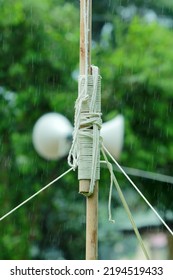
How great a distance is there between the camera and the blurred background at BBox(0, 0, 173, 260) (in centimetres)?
367

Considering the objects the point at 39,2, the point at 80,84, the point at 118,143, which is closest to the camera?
the point at 80,84

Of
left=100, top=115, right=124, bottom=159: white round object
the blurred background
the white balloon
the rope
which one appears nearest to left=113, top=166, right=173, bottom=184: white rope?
the blurred background

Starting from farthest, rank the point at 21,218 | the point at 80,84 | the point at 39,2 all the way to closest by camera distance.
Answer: the point at 21,218 → the point at 39,2 → the point at 80,84

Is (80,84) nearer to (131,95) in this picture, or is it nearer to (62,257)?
(131,95)

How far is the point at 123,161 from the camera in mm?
3781

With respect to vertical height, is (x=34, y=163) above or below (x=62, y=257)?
above

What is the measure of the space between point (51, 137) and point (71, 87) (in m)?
1.07

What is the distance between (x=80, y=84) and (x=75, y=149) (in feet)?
0.31

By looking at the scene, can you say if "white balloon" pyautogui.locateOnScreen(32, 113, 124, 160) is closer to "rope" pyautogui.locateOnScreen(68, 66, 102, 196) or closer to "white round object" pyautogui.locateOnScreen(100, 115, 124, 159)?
"white round object" pyautogui.locateOnScreen(100, 115, 124, 159)

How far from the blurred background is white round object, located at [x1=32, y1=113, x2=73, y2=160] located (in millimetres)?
923

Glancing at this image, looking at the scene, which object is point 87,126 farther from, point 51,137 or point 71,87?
point 71,87

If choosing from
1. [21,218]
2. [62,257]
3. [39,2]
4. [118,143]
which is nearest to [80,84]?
[118,143]

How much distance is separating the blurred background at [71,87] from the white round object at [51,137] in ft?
3.03

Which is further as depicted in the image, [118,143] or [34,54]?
[34,54]
